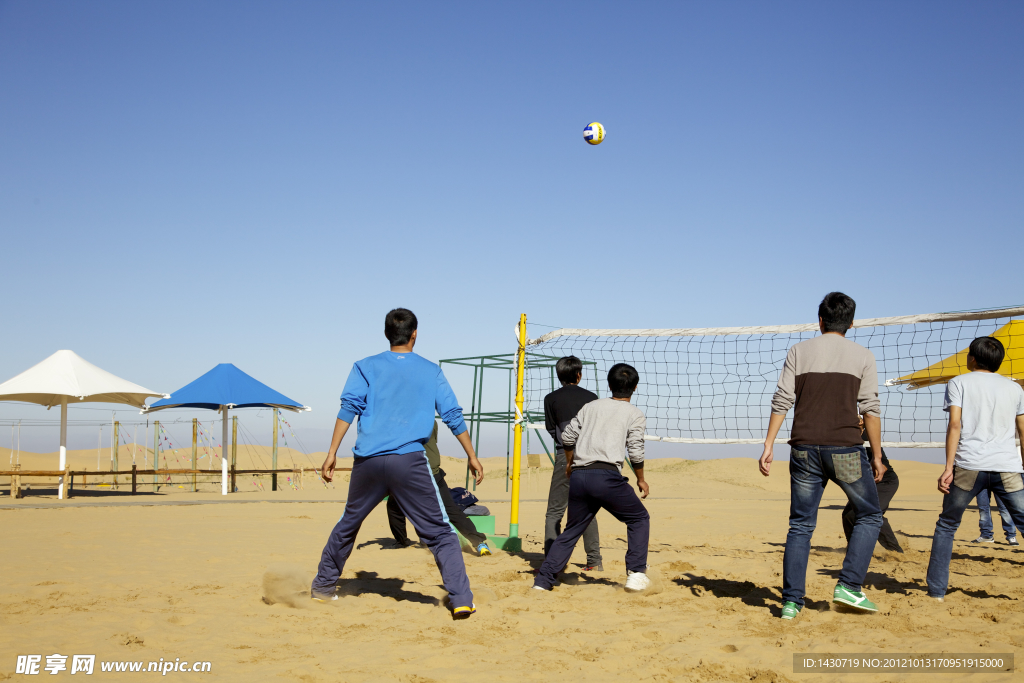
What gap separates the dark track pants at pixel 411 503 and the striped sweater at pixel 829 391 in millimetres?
1865

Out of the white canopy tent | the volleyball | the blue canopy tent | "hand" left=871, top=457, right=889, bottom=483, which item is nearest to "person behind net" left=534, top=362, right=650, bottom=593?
"hand" left=871, top=457, right=889, bottom=483

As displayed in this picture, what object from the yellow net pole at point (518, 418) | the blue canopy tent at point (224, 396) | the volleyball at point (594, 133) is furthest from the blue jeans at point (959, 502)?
the blue canopy tent at point (224, 396)

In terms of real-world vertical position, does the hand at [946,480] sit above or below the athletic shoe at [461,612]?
above

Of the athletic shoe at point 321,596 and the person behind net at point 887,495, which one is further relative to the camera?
the person behind net at point 887,495

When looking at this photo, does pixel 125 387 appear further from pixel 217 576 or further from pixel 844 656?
→ pixel 844 656

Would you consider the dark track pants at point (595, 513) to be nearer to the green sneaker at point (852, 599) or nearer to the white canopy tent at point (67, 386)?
the green sneaker at point (852, 599)

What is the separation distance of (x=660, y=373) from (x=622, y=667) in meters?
6.14

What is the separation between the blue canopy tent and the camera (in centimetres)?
1488

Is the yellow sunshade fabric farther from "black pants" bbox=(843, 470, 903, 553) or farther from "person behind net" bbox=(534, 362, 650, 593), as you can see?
"person behind net" bbox=(534, 362, 650, 593)

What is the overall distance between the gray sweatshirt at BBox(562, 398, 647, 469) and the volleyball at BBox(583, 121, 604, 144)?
241 inches

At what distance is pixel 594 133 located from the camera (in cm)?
995

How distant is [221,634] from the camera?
352 centimetres

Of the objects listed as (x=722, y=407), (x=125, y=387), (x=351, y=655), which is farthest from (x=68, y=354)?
(x=351, y=655)

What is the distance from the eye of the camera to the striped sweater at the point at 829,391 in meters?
3.75
